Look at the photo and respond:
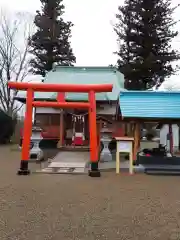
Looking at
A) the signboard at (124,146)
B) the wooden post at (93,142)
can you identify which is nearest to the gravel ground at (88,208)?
the wooden post at (93,142)

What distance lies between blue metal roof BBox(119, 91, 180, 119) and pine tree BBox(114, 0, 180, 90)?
13.1 meters

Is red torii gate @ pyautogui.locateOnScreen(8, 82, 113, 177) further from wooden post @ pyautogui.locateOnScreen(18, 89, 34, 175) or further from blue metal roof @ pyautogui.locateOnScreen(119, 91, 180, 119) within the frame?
blue metal roof @ pyautogui.locateOnScreen(119, 91, 180, 119)

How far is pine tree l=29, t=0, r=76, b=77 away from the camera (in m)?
28.4

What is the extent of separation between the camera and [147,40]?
25141 millimetres

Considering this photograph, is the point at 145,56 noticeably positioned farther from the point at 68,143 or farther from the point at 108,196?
the point at 108,196

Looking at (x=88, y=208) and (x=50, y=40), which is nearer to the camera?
(x=88, y=208)

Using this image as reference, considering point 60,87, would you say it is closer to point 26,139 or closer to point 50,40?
point 26,139

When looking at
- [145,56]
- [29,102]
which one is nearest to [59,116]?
[29,102]

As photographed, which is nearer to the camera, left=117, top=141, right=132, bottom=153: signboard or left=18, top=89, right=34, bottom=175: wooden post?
left=18, top=89, right=34, bottom=175: wooden post

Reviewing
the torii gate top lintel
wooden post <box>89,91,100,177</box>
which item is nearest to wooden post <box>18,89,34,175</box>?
the torii gate top lintel

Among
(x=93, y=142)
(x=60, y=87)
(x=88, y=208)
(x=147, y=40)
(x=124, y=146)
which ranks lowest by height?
(x=88, y=208)

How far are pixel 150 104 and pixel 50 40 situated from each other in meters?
19.2

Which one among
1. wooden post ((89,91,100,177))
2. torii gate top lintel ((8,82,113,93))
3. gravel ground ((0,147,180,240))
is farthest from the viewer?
torii gate top lintel ((8,82,113,93))

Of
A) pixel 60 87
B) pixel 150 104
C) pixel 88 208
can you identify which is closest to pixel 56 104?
pixel 60 87
